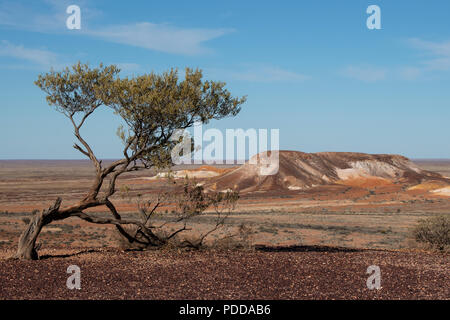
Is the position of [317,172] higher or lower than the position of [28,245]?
lower

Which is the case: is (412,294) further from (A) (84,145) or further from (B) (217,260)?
(A) (84,145)

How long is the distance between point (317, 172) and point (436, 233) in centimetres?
6415

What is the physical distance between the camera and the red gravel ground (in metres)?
10.2

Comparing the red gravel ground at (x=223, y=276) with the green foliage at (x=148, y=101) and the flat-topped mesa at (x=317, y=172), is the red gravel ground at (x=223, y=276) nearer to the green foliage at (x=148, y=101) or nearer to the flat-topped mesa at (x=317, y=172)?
the green foliage at (x=148, y=101)

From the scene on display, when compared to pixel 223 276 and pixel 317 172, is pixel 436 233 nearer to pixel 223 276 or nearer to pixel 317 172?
pixel 223 276

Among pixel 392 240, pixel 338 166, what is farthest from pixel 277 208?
pixel 338 166

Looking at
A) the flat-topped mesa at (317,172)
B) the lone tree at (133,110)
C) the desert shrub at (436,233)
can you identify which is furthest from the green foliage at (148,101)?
the flat-topped mesa at (317,172)

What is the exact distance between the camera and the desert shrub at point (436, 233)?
18.3 m

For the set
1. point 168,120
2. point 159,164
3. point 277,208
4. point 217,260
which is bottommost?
point 277,208

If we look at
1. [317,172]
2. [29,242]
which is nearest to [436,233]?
[29,242]

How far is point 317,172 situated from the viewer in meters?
82.3

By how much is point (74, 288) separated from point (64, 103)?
6.85 m
